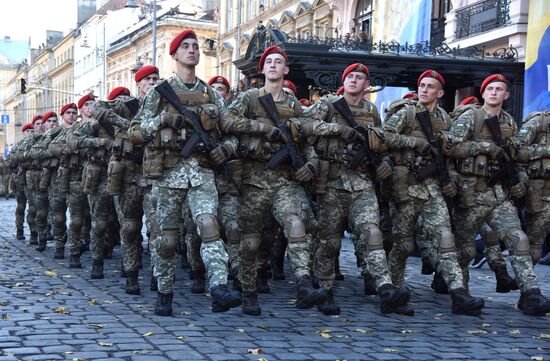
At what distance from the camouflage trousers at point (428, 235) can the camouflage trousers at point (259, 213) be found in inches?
39.8

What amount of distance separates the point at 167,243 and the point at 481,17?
15.7 m

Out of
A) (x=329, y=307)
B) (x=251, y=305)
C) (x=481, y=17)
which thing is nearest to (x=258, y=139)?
(x=251, y=305)

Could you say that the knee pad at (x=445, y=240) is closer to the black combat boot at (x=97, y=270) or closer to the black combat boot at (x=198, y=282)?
the black combat boot at (x=198, y=282)

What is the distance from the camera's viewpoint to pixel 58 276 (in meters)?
10.0

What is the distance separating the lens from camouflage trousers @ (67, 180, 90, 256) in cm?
1090

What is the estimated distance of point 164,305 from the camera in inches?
294

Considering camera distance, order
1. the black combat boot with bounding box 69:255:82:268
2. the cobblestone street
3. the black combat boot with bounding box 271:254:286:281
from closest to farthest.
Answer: the cobblestone street
the black combat boot with bounding box 271:254:286:281
the black combat boot with bounding box 69:255:82:268

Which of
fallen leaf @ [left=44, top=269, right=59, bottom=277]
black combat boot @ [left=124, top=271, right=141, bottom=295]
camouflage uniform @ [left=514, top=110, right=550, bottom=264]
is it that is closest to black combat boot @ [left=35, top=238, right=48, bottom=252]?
fallen leaf @ [left=44, top=269, right=59, bottom=277]

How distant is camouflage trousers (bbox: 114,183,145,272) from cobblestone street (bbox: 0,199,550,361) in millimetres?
378

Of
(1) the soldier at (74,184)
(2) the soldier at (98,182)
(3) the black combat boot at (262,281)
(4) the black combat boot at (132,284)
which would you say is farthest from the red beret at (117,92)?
(3) the black combat boot at (262,281)

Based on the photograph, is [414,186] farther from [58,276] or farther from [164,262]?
[58,276]

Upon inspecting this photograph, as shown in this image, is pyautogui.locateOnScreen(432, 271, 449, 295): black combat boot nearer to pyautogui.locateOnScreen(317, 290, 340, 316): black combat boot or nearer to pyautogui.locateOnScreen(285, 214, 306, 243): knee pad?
pyautogui.locateOnScreen(317, 290, 340, 316): black combat boot

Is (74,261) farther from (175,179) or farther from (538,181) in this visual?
(538,181)

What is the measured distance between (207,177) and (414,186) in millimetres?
1943
